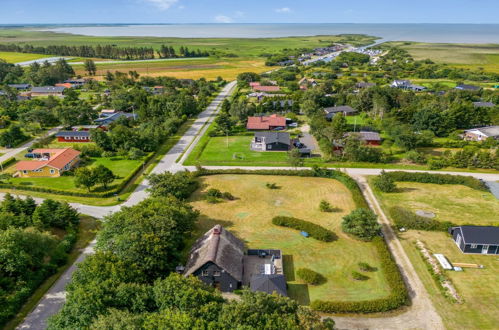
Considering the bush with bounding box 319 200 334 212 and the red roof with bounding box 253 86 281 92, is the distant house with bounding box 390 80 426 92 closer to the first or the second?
the red roof with bounding box 253 86 281 92

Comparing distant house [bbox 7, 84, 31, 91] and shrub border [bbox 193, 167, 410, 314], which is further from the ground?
distant house [bbox 7, 84, 31, 91]

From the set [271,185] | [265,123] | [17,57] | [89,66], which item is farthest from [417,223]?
[17,57]

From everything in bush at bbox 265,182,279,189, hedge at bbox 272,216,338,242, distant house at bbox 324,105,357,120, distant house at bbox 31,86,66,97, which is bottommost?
hedge at bbox 272,216,338,242

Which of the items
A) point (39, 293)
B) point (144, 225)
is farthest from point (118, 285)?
point (39, 293)

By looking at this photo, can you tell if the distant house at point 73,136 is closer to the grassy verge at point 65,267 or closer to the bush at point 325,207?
the grassy verge at point 65,267

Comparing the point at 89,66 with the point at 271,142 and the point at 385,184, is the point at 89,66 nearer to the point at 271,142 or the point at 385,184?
the point at 271,142

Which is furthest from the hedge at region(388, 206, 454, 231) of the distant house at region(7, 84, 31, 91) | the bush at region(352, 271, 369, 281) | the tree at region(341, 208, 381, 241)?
the distant house at region(7, 84, 31, 91)
